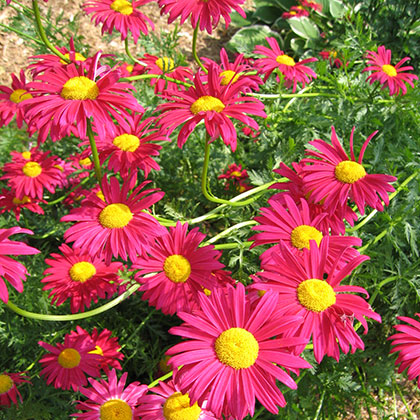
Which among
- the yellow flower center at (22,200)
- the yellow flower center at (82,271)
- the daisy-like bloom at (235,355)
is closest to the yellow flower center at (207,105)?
the daisy-like bloom at (235,355)

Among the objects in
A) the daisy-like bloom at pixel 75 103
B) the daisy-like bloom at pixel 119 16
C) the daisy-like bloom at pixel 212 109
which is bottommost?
the daisy-like bloom at pixel 212 109

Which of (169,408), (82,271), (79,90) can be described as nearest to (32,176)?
(82,271)

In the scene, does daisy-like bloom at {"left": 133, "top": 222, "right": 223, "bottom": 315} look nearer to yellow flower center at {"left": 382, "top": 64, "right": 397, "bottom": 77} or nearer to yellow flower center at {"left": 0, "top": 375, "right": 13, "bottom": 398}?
yellow flower center at {"left": 0, "top": 375, "right": 13, "bottom": 398}

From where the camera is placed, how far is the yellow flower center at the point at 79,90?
1.62m

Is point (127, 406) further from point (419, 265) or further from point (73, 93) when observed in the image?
point (419, 265)

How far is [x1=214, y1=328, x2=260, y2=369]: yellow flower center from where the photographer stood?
130cm

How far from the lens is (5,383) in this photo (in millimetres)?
2066

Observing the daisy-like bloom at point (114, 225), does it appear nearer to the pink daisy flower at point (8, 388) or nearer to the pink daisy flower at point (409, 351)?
the pink daisy flower at point (8, 388)

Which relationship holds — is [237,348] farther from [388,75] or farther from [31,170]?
[31,170]

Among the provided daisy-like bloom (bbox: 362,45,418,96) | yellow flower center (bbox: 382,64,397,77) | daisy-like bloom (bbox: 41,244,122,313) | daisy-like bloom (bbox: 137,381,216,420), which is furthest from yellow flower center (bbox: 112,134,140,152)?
yellow flower center (bbox: 382,64,397,77)

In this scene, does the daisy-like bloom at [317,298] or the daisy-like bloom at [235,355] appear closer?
the daisy-like bloom at [235,355]

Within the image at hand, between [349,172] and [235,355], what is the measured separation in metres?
0.88

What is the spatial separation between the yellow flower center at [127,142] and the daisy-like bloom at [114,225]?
0.29 meters

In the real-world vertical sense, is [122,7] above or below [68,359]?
above
